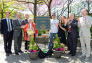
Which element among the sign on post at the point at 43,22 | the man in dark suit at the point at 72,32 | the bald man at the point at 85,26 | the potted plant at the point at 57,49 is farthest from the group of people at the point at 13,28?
the bald man at the point at 85,26

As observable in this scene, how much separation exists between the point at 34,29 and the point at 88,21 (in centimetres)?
221

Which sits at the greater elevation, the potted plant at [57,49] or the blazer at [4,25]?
the blazer at [4,25]

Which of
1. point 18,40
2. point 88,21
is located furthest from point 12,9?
point 88,21

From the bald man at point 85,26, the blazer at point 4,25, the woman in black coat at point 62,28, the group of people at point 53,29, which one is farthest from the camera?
the woman in black coat at point 62,28

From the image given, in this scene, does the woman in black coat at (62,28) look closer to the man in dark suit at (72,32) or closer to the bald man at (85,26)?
the man in dark suit at (72,32)

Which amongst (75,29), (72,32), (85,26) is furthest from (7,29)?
(85,26)

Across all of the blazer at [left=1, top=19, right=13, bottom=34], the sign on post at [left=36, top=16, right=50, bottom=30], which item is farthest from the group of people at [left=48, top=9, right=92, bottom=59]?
the blazer at [left=1, top=19, right=13, bottom=34]

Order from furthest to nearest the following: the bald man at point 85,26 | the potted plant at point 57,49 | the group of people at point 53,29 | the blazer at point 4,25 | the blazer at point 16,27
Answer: the blazer at point 16,27
the blazer at point 4,25
the group of people at point 53,29
the potted plant at point 57,49
the bald man at point 85,26

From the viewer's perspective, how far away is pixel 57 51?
5.62 m

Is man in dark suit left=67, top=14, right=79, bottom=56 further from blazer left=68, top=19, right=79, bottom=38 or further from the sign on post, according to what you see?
the sign on post

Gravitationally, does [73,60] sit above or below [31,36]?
below

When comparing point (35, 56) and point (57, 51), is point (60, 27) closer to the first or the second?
point (57, 51)

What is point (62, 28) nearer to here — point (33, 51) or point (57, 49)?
point (57, 49)

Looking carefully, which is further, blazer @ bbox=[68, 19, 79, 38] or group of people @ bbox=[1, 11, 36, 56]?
group of people @ bbox=[1, 11, 36, 56]
